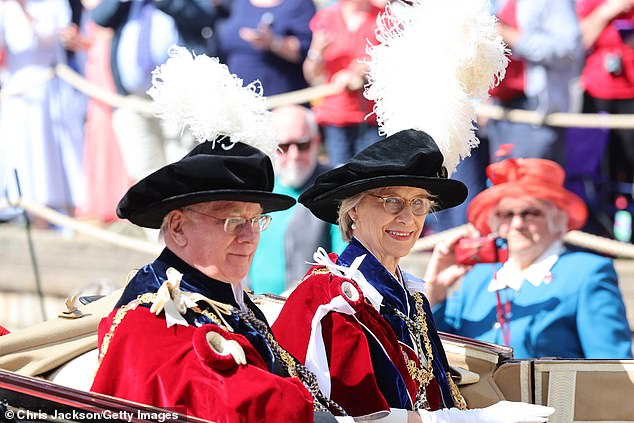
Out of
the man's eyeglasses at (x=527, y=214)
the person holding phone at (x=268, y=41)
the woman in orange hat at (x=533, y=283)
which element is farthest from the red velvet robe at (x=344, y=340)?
the person holding phone at (x=268, y=41)

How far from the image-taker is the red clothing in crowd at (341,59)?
20.5 feet

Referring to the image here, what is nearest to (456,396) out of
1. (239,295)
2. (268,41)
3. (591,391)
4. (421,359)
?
(421,359)

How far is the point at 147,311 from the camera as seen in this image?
104 inches

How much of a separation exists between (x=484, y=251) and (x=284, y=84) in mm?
2246

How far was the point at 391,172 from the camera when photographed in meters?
3.16

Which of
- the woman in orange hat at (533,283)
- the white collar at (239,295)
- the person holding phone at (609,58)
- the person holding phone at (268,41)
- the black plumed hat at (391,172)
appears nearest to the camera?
the white collar at (239,295)

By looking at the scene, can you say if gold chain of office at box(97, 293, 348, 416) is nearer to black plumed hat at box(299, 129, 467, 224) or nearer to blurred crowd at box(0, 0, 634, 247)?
black plumed hat at box(299, 129, 467, 224)

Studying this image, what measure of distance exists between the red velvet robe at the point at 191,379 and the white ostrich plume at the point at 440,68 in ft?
3.87

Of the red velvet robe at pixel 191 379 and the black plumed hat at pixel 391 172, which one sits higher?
the black plumed hat at pixel 391 172

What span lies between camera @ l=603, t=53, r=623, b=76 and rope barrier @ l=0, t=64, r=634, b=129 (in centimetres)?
24

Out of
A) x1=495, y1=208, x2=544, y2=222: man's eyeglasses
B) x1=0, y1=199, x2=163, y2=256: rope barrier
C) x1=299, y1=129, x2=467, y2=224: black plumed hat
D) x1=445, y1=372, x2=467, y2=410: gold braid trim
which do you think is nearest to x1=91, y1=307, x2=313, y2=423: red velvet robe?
x1=299, y1=129, x2=467, y2=224: black plumed hat

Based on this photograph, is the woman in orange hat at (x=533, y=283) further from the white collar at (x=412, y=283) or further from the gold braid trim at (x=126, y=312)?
the gold braid trim at (x=126, y=312)

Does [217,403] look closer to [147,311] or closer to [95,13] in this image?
[147,311]

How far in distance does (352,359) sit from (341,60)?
143 inches
